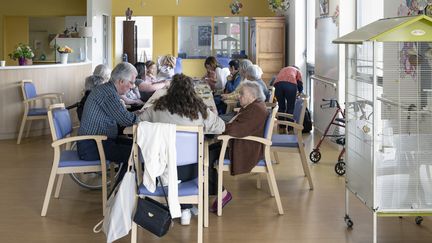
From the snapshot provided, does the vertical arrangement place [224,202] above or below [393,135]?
below

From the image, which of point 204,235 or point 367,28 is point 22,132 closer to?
point 204,235

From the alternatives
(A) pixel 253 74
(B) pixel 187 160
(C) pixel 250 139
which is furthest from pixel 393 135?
(A) pixel 253 74

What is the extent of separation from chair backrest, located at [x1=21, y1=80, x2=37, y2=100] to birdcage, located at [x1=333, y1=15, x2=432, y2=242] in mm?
6450

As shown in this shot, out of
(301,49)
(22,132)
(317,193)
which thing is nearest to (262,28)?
(301,49)

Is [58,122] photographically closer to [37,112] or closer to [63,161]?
[63,161]

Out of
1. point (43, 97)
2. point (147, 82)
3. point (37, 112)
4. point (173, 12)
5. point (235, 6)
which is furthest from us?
point (173, 12)

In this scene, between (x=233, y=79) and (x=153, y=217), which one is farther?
(x=233, y=79)

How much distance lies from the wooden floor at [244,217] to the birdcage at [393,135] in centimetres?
47

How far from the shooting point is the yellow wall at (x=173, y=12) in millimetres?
16609

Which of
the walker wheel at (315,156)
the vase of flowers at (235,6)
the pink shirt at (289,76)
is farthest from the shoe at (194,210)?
the vase of flowers at (235,6)

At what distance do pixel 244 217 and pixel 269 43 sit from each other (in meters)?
9.14

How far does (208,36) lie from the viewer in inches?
664

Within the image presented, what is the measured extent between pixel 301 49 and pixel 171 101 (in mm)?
8882

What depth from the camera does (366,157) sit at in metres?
5.07
